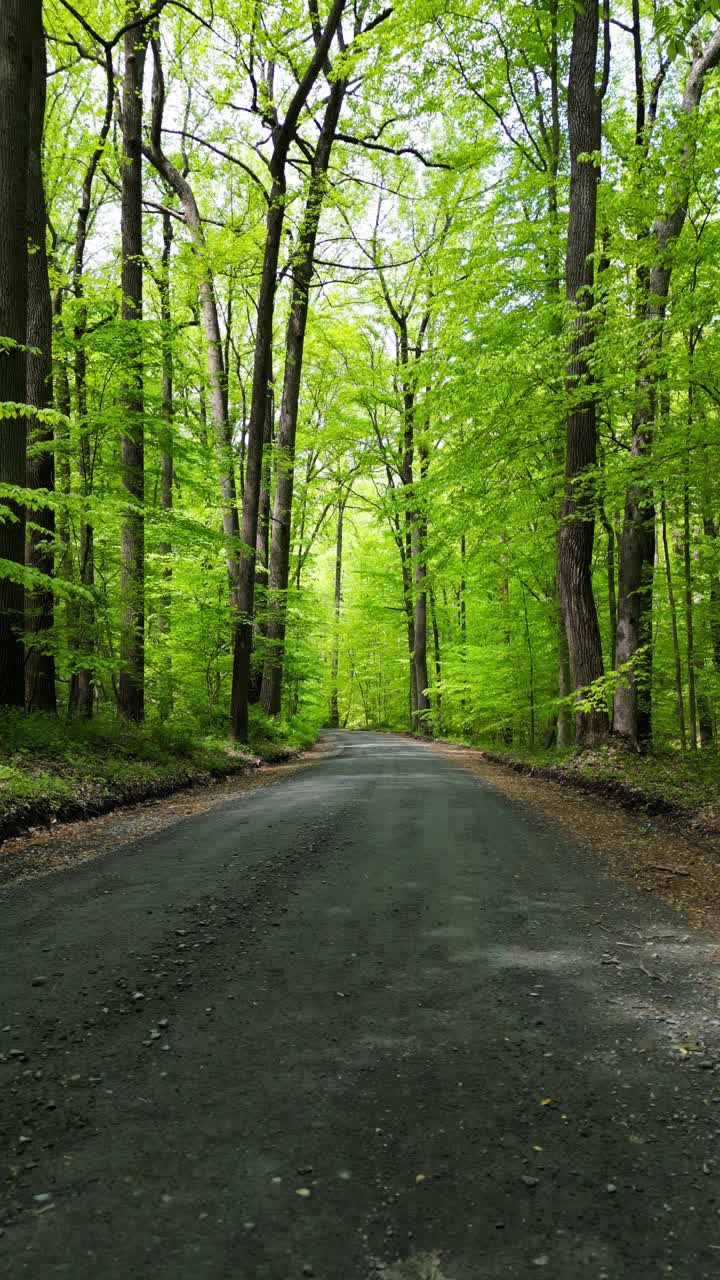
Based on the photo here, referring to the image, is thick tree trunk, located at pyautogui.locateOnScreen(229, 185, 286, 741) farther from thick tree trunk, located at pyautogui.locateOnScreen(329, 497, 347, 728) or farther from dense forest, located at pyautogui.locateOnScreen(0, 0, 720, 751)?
thick tree trunk, located at pyautogui.locateOnScreen(329, 497, 347, 728)

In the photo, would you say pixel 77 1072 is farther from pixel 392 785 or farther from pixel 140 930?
pixel 392 785

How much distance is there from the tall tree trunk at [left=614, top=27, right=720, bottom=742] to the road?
21.6 ft

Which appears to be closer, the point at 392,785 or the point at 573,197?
the point at 392,785

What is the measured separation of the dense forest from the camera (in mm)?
8133

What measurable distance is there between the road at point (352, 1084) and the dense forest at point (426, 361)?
4336mm

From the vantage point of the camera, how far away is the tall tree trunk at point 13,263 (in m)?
7.79

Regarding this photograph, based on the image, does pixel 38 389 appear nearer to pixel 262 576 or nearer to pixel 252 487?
pixel 252 487

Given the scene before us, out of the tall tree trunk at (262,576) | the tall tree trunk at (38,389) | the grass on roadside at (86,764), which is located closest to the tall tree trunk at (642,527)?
the grass on roadside at (86,764)

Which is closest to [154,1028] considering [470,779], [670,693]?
[470,779]

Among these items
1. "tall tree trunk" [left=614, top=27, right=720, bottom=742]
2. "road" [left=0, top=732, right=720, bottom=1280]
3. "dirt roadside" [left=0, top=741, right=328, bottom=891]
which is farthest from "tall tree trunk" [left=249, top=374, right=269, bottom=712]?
"road" [left=0, top=732, right=720, bottom=1280]

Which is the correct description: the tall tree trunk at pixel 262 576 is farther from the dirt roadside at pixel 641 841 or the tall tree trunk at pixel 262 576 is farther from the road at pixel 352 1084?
the road at pixel 352 1084

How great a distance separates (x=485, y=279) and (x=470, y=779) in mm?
8239

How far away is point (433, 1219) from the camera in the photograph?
1.64m

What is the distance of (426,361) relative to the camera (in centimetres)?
1234
